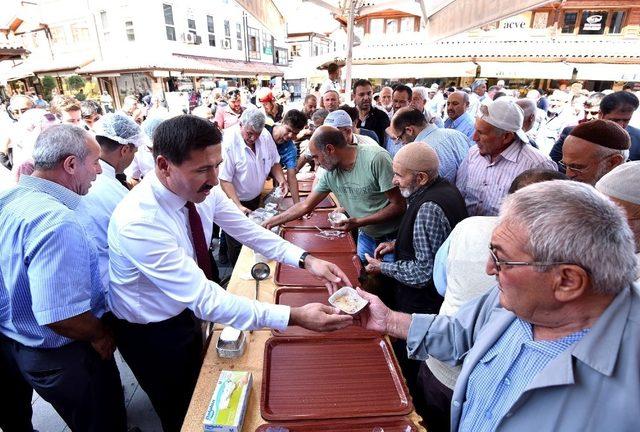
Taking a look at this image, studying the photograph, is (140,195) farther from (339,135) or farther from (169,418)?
(339,135)

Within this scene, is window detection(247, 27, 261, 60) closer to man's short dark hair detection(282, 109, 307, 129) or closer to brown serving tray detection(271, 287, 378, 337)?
man's short dark hair detection(282, 109, 307, 129)

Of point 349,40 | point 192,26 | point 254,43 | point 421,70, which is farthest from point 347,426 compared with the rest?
point 254,43

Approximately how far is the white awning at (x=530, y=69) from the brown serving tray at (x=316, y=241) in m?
16.3

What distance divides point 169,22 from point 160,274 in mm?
21539

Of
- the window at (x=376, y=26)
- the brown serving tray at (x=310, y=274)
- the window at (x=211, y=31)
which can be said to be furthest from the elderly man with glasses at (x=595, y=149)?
the window at (x=211, y=31)

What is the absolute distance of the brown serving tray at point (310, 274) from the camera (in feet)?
8.22

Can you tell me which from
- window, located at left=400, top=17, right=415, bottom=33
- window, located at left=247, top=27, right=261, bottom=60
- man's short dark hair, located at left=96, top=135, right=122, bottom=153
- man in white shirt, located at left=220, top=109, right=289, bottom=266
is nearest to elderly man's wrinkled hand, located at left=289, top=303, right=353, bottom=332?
man's short dark hair, located at left=96, top=135, right=122, bottom=153

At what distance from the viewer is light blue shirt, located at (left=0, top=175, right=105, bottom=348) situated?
1646 mm

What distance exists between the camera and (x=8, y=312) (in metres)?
1.87

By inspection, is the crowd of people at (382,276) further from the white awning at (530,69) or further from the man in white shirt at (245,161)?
the white awning at (530,69)

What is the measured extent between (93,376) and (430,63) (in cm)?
1688

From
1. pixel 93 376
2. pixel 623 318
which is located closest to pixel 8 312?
pixel 93 376

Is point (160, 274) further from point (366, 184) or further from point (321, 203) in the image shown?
point (321, 203)

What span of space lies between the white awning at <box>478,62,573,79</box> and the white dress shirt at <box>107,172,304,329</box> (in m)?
17.8
